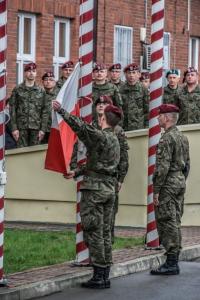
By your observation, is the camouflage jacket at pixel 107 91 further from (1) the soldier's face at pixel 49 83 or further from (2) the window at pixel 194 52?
(2) the window at pixel 194 52

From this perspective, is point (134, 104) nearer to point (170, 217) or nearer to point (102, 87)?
point (102, 87)

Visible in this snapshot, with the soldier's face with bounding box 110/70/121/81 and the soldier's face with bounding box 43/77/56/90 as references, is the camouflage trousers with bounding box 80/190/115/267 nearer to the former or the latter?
the soldier's face with bounding box 43/77/56/90

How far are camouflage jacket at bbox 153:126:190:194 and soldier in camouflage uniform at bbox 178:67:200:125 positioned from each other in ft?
21.1

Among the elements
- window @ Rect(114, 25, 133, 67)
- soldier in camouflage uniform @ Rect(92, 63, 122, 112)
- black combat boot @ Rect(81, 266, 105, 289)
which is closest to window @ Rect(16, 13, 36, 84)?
window @ Rect(114, 25, 133, 67)

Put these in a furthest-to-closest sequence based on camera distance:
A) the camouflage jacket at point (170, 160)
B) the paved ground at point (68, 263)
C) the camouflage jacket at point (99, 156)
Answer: the camouflage jacket at point (170, 160), the paved ground at point (68, 263), the camouflage jacket at point (99, 156)

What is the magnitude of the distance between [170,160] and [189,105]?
22.1 feet

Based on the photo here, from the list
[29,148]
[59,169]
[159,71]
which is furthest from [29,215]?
[59,169]

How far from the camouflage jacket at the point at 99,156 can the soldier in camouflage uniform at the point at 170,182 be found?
43.8 inches

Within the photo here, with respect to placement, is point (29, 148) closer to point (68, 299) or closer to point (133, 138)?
point (133, 138)

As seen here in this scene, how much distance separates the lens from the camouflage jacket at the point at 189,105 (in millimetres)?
21656

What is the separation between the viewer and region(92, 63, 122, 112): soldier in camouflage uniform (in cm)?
2048

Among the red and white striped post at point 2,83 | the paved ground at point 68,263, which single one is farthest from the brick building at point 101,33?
the red and white striped post at point 2,83

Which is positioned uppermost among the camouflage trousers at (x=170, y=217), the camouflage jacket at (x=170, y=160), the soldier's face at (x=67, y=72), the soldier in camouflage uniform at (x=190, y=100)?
the soldier's face at (x=67, y=72)

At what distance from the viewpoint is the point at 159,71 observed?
1745 centimetres
